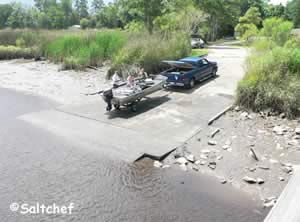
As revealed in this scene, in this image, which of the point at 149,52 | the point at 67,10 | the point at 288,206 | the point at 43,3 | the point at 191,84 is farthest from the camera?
the point at 43,3

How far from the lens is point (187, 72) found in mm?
12328

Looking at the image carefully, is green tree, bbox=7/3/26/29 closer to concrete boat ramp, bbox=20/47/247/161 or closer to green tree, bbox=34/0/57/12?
green tree, bbox=34/0/57/12

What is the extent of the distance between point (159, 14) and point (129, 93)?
20730 millimetres

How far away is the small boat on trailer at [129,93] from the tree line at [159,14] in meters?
7.74

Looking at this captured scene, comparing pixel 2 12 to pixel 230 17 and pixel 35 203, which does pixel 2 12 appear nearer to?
pixel 230 17

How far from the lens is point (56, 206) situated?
500 centimetres

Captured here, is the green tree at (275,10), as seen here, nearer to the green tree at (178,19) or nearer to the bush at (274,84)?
the green tree at (178,19)

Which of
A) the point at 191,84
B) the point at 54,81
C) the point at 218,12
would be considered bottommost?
the point at 54,81

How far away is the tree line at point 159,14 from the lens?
87.7 ft

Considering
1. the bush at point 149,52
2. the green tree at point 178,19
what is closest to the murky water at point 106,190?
the bush at point 149,52

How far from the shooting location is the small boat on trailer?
30.5 feet

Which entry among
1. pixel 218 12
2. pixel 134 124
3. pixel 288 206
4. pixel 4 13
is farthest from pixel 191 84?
pixel 4 13

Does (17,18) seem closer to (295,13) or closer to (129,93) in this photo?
(295,13)
